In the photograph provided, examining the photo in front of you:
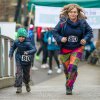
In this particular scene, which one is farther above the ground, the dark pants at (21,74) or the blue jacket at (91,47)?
the dark pants at (21,74)

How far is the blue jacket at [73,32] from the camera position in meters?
9.54

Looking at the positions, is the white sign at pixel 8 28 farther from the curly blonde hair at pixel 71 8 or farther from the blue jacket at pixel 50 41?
the curly blonde hair at pixel 71 8

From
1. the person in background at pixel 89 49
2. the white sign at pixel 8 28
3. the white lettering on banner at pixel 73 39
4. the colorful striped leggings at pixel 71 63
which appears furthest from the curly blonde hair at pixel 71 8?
the person in background at pixel 89 49

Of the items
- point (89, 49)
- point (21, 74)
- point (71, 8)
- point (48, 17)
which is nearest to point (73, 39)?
point (71, 8)

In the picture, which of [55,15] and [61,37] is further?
[55,15]

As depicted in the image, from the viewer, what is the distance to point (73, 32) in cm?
954

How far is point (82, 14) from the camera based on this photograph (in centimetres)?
966

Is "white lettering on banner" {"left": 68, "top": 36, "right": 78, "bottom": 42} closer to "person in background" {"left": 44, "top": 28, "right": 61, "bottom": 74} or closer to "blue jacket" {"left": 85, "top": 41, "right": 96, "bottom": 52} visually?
"person in background" {"left": 44, "top": 28, "right": 61, "bottom": 74}

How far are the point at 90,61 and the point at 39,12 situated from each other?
191 inches

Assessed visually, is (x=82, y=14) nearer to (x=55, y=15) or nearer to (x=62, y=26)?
(x=62, y=26)

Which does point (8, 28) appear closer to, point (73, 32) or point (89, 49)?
point (73, 32)

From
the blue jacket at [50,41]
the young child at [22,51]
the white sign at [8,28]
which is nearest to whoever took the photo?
the young child at [22,51]

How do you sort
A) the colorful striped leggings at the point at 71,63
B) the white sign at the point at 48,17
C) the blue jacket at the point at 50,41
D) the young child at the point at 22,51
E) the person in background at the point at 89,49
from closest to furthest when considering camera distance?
the colorful striped leggings at the point at 71,63
the young child at the point at 22,51
the white sign at the point at 48,17
the blue jacket at the point at 50,41
the person in background at the point at 89,49

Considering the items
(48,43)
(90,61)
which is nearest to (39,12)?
(48,43)
